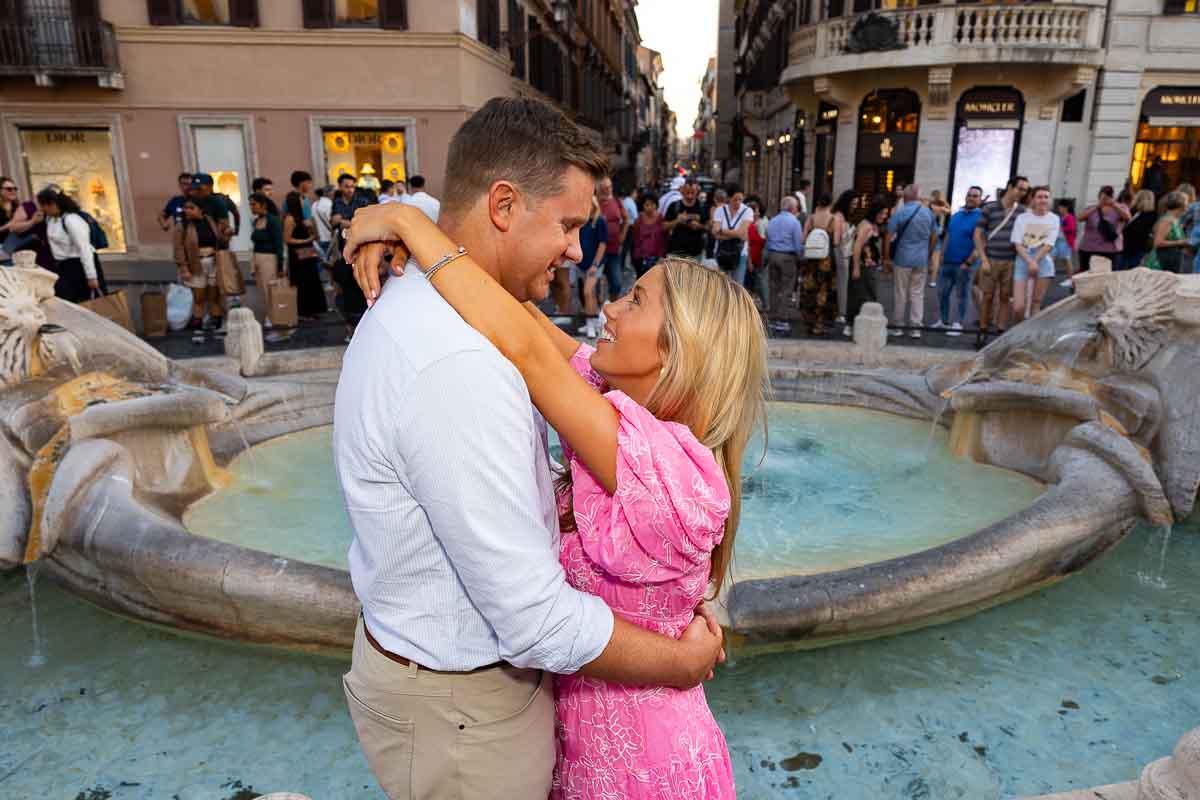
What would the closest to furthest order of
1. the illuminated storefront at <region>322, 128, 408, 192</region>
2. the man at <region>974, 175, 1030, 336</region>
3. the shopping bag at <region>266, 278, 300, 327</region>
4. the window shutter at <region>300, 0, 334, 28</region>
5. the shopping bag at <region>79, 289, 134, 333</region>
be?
the shopping bag at <region>79, 289, 134, 333</region> < the man at <region>974, 175, 1030, 336</region> < the shopping bag at <region>266, 278, 300, 327</region> < the window shutter at <region>300, 0, 334, 28</region> < the illuminated storefront at <region>322, 128, 408, 192</region>

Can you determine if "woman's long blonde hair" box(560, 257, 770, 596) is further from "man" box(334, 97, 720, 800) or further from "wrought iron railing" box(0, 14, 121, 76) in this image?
"wrought iron railing" box(0, 14, 121, 76)

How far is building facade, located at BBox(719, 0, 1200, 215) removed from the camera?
20.0 m

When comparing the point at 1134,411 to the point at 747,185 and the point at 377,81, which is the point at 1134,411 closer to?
the point at 377,81

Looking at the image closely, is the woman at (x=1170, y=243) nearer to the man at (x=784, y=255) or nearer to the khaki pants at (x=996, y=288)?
the khaki pants at (x=996, y=288)

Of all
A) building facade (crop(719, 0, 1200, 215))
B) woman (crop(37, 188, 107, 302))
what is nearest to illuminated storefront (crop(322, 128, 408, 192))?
woman (crop(37, 188, 107, 302))

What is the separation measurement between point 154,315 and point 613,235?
5.61m

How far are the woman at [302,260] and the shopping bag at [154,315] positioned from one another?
1595 millimetres

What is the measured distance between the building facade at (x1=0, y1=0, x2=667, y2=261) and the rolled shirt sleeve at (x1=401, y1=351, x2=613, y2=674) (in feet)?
60.7

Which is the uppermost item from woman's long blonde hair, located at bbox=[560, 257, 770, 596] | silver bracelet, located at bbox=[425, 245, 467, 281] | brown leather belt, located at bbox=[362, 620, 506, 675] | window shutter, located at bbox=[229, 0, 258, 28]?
window shutter, located at bbox=[229, 0, 258, 28]

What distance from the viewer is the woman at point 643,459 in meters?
1.50

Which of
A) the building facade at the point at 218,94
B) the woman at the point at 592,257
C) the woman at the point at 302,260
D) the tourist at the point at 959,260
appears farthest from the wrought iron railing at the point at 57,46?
the tourist at the point at 959,260

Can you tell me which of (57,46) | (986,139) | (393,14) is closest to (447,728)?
(393,14)

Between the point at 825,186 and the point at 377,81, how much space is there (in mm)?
13235

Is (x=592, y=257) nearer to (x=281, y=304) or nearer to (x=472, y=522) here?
(x=281, y=304)
